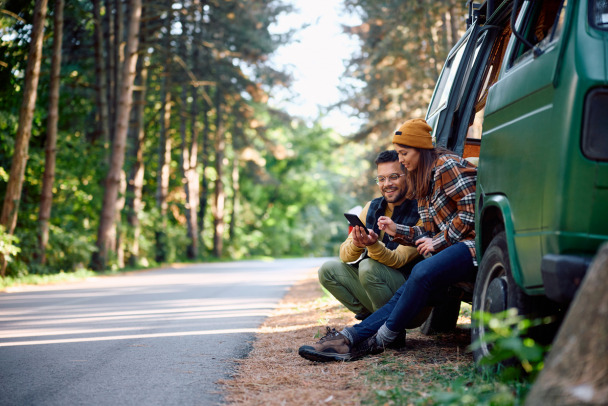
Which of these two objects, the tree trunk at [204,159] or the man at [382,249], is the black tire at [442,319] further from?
the tree trunk at [204,159]

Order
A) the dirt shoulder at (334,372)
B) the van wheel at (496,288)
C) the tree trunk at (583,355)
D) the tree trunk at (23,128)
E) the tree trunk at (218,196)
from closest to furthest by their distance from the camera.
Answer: the tree trunk at (583,355) < the van wheel at (496,288) < the dirt shoulder at (334,372) < the tree trunk at (23,128) < the tree trunk at (218,196)

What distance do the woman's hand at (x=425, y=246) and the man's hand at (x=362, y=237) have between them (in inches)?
17.2

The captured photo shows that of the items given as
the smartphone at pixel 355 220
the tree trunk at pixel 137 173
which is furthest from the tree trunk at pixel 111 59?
the smartphone at pixel 355 220

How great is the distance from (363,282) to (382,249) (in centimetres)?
35

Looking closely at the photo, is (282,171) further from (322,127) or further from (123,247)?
(123,247)

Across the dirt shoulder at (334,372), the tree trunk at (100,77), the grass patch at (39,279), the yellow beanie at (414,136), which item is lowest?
the grass patch at (39,279)

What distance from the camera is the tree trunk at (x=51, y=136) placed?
1734cm

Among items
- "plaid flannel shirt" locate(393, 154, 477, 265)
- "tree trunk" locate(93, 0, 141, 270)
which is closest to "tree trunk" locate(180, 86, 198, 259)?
"tree trunk" locate(93, 0, 141, 270)

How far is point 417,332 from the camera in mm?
6906

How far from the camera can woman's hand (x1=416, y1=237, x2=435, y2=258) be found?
5.25m

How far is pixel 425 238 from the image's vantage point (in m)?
5.36

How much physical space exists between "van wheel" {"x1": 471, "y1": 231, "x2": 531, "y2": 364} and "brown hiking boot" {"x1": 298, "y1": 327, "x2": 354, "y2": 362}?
124 cm

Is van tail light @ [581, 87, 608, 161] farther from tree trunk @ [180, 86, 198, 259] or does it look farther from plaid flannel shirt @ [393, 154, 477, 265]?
tree trunk @ [180, 86, 198, 259]

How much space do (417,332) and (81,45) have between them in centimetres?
1936
